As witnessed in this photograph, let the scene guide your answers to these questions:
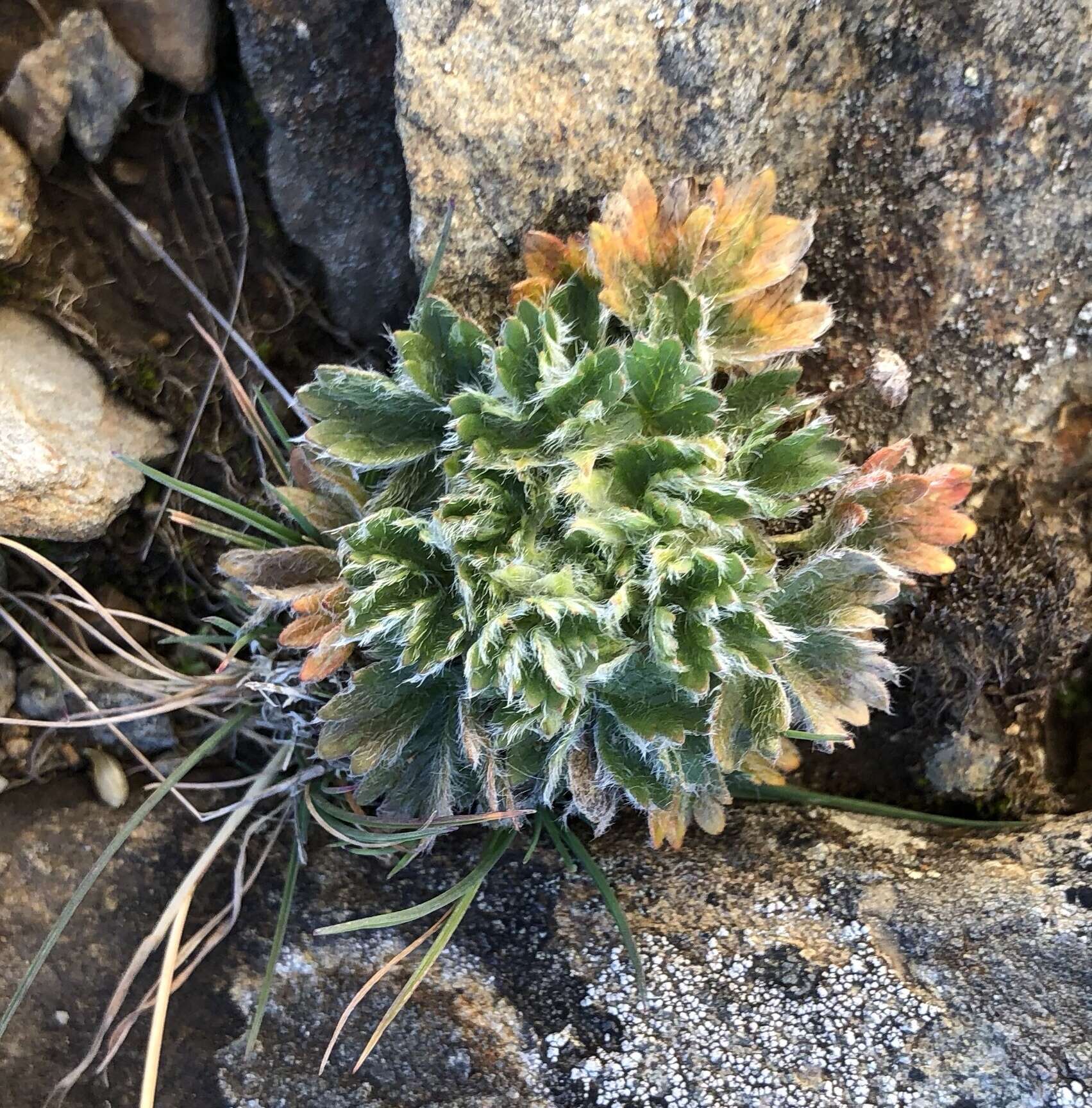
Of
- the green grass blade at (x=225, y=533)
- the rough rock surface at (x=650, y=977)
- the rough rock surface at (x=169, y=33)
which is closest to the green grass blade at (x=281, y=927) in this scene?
the rough rock surface at (x=650, y=977)

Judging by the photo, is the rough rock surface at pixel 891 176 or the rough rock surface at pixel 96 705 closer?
the rough rock surface at pixel 891 176

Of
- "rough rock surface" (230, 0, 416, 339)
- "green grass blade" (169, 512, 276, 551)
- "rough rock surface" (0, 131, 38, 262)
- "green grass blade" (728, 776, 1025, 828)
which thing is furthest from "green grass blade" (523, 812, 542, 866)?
"rough rock surface" (0, 131, 38, 262)

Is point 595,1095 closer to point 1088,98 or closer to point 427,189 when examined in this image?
point 427,189

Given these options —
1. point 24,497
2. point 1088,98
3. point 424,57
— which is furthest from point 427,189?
point 1088,98

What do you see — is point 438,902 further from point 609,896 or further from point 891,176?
point 891,176

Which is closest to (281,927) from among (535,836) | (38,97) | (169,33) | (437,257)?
(535,836)

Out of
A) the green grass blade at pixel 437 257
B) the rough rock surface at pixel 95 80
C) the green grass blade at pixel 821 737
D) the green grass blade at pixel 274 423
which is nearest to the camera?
the green grass blade at pixel 821 737

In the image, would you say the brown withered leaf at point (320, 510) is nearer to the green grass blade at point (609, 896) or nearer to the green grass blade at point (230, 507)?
the green grass blade at point (230, 507)
